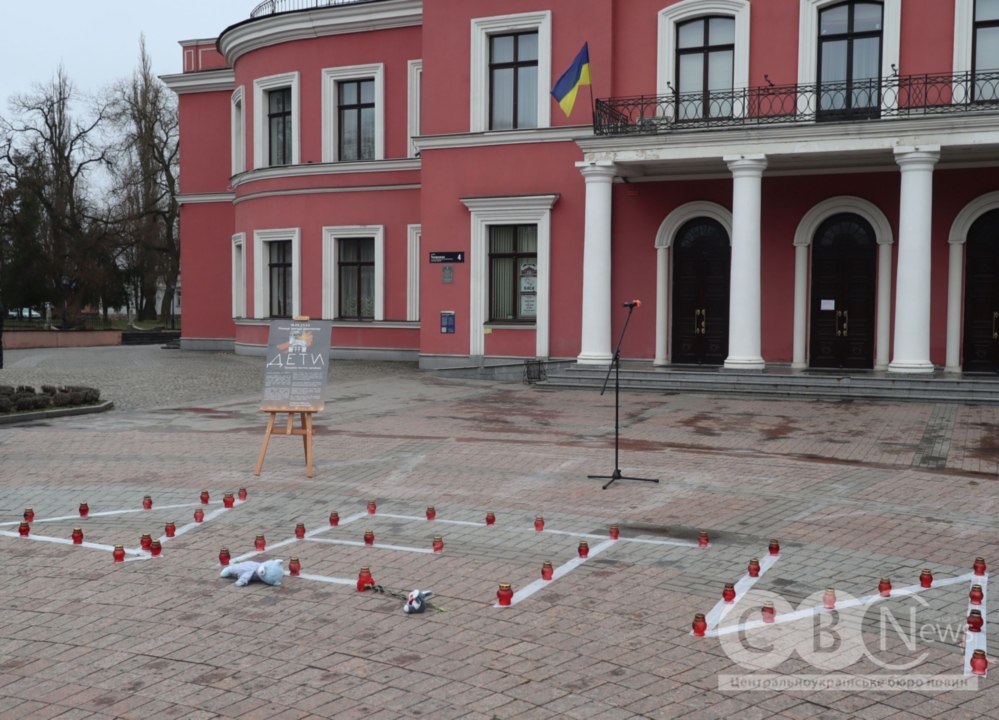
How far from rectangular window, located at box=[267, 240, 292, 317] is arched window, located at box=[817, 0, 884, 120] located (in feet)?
54.5

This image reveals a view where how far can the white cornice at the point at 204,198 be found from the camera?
34.9 metres

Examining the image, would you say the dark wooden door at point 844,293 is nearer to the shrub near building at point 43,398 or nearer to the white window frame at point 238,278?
the shrub near building at point 43,398

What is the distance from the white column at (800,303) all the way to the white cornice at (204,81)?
2062cm

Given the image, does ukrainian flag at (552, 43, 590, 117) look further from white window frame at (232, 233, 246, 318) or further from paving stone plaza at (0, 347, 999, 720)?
white window frame at (232, 233, 246, 318)

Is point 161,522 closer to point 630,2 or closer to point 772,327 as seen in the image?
point 772,327

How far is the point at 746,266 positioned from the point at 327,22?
15.4 metres

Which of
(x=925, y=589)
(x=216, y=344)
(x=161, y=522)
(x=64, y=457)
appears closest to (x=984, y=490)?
(x=925, y=589)

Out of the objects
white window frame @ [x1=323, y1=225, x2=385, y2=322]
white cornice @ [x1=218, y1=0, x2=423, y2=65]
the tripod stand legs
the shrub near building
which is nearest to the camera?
the tripod stand legs

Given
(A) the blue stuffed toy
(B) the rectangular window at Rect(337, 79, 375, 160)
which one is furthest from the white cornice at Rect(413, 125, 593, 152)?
(A) the blue stuffed toy

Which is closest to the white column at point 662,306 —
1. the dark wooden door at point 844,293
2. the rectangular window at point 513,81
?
the dark wooden door at point 844,293

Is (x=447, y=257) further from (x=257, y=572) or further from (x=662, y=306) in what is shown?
(x=257, y=572)

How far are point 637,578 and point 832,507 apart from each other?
319 cm

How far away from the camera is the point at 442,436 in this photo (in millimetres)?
14258

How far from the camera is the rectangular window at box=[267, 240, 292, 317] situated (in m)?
31.1
